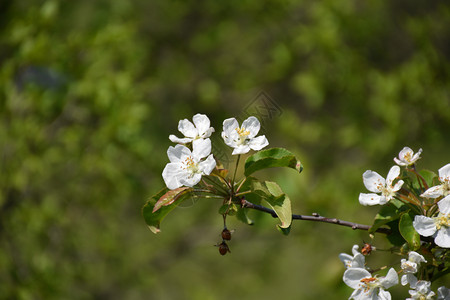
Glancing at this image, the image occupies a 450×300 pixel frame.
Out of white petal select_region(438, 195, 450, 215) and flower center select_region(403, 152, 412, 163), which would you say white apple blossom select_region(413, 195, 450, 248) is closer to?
white petal select_region(438, 195, 450, 215)

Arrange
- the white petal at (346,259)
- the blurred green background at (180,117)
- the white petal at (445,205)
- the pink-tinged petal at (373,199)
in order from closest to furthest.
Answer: the white petal at (445,205) → the pink-tinged petal at (373,199) → the white petal at (346,259) → the blurred green background at (180,117)

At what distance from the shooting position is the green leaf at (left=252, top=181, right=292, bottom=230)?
3.69 feet

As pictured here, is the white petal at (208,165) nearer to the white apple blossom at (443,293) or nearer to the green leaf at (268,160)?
the green leaf at (268,160)

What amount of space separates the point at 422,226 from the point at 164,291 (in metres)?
4.89

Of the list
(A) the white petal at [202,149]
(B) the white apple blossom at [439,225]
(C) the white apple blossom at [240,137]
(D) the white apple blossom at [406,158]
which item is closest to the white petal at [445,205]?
(B) the white apple blossom at [439,225]

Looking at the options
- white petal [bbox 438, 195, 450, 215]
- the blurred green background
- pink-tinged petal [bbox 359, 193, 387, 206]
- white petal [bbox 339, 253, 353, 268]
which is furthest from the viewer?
the blurred green background

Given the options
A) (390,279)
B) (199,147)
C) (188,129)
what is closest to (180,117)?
(188,129)

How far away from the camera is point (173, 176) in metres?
1.18

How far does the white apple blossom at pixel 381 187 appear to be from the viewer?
1.19 m

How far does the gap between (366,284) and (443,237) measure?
0.77ft

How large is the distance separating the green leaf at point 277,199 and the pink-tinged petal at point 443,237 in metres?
0.33

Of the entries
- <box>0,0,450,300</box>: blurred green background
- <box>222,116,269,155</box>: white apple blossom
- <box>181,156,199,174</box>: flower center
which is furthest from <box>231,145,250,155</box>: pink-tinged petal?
<box>0,0,450,300</box>: blurred green background

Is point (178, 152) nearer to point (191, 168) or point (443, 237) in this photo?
point (191, 168)

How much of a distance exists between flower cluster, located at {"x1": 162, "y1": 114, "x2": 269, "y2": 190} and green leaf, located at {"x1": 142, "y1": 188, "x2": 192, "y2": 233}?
4 cm
